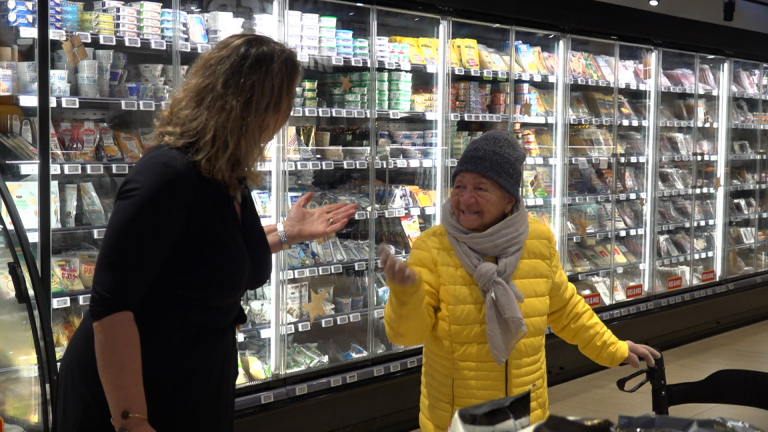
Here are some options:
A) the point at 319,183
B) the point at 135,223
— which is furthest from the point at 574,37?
the point at 135,223

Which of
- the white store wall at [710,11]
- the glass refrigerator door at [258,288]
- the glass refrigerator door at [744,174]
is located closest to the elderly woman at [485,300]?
the glass refrigerator door at [258,288]

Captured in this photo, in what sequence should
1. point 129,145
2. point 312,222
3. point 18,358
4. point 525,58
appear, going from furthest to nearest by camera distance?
point 525,58 < point 129,145 < point 18,358 < point 312,222

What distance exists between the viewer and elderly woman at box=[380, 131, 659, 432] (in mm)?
2170

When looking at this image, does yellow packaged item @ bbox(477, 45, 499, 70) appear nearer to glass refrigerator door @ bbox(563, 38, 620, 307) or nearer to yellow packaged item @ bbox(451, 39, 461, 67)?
yellow packaged item @ bbox(451, 39, 461, 67)

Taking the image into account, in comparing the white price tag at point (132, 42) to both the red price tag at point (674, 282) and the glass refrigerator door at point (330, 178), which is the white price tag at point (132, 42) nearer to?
the glass refrigerator door at point (330, 178)

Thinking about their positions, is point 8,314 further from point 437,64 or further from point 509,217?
point 437,64

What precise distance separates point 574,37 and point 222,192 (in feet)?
14.6

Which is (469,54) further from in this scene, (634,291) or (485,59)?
(634,291)

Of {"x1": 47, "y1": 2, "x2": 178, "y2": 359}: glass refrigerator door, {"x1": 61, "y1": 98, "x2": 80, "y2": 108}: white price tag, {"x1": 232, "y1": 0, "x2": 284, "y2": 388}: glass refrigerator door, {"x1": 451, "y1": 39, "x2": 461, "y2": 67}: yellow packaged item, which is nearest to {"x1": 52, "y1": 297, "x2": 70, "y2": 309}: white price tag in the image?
{"x1": 47, "y1": 2, "x2": 178, "y2": 359}: glass refrigerator door

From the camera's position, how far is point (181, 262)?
5.24 ft

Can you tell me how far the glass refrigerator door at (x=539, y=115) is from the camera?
209 inches

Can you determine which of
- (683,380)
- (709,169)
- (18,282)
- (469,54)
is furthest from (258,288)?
(709,169)

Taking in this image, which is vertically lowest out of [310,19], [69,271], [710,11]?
[69,271]

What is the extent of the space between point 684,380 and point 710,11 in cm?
400
